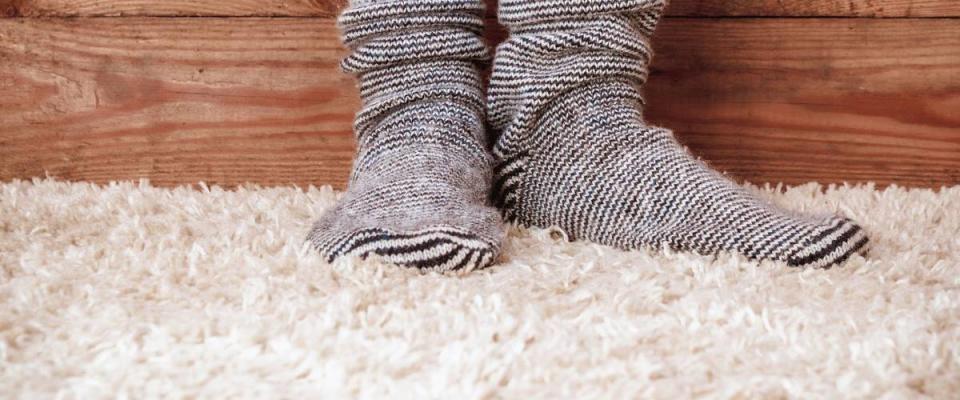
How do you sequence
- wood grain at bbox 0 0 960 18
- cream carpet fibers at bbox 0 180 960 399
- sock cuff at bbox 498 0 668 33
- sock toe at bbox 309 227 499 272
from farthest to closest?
wood grain at bbox 0 0 960 18
sock cuff at bbox 498 0 668 33
sock toe at bbox 309 227 499 272
cream carpet fibers at bbox 0 180 960 399

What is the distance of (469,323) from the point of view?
52cm

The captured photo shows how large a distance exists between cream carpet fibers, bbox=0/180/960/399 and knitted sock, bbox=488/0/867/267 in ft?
0.14

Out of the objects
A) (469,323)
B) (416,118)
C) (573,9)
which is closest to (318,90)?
(416,118)

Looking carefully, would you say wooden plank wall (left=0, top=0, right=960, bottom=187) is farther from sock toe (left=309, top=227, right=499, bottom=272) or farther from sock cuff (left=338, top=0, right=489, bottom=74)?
sock toe (left=309, top=227, right=499, bottom=272)

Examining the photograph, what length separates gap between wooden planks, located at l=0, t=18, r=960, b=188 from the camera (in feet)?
3.34

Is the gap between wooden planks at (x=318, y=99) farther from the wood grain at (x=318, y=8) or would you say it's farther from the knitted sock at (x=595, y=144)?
the knitted sock at (x=595, y=144)

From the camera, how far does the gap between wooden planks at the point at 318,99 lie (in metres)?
1.02

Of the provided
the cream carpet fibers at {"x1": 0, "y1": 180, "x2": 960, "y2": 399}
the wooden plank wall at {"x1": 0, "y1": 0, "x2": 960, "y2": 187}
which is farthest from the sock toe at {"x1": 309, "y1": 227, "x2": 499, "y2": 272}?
the wooden plank wall at {"x1": 0, "y1": 0, "x2": 960, "y2": 187}

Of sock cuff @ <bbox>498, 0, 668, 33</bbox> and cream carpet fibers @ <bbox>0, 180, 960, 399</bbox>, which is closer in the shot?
cream carpet fibers @ <bbox>0, 180, 960, 399</bbox>

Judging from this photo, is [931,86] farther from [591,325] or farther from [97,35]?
[97,35]

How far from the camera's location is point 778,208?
0.73 meters

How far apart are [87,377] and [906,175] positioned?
0.94m

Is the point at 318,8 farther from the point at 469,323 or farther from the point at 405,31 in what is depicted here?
the point at 469,323

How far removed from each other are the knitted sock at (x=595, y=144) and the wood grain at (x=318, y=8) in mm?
262
